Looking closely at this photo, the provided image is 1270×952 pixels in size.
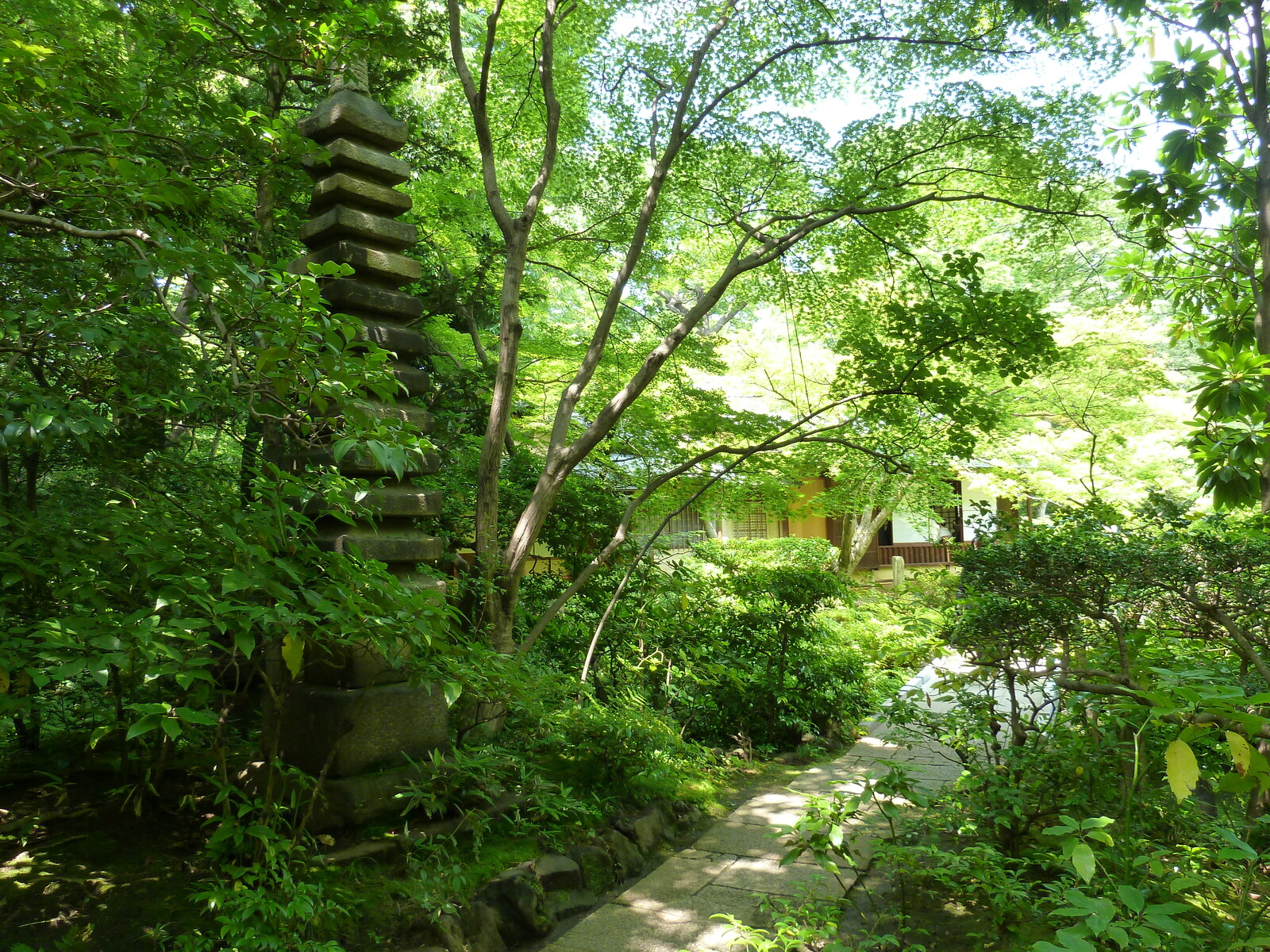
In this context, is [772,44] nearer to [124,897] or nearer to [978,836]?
[978,836]

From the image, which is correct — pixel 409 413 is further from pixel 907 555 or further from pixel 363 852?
pixel 907 555

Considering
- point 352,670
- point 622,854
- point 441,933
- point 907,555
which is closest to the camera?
point 441,933

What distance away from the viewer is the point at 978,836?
4312 mm

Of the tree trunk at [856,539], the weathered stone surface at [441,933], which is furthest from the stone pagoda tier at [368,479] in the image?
the tree trunk at [856,539]

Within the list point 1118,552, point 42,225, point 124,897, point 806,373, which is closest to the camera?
point 42,225

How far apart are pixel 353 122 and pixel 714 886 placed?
4.69 m

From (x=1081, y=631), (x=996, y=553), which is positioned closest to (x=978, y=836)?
(x=1081, y=631)

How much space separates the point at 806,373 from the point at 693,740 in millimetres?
8558

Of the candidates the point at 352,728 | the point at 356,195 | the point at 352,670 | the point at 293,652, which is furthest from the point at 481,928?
the point at 356,195

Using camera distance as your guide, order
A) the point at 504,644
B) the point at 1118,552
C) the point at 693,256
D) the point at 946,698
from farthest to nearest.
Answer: the point at 693,256
the point at 504,644
the point at 946,698
the point at 1118,552

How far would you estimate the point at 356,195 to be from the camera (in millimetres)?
4445

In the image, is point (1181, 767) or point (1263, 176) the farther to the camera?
point (1263, 176)

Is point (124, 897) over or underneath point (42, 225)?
underneath

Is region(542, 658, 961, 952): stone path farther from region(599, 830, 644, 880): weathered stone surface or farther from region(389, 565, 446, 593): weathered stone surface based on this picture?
region(389, 565, 446, 593): weathered stone surface
